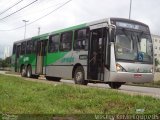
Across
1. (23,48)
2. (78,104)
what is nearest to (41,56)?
(23,48)

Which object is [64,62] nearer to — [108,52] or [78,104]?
[108,52]

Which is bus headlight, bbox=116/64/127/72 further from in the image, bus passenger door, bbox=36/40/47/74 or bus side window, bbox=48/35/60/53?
bus passenger door, bbox=36/40/47/74

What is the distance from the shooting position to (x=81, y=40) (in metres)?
20.0

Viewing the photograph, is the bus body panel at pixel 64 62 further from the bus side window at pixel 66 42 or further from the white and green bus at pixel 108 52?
the bus side window at pixel 66 42

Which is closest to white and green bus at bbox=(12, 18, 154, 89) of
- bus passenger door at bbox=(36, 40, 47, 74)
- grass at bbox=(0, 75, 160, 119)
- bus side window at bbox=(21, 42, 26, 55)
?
bus passenger door at bbox=(36, 40, 47, 74)

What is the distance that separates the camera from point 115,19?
59.2 feet

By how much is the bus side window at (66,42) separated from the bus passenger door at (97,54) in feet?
8.54

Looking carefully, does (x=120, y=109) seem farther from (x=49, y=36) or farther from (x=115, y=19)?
(x=49, y=36)

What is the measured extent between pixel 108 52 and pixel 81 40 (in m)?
2.84

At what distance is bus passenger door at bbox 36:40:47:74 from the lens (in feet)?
84.5

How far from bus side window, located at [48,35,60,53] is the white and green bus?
0.88 metres

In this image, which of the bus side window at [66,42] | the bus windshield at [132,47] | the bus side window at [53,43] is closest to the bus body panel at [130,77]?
the bus windshield at [132,47]

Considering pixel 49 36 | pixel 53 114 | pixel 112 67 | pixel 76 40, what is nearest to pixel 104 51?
pixel 112 67

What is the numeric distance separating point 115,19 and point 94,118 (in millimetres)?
10918
